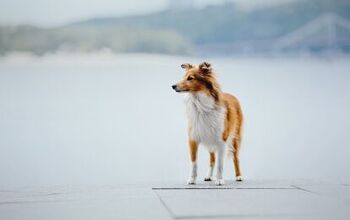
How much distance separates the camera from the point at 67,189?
381 centimetres

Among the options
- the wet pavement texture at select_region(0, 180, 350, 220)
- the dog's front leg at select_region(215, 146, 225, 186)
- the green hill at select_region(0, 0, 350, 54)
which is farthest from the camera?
the green hill at select_region(0, 0, 350, 54)

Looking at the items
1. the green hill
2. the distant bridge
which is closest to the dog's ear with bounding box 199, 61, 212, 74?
the green hill

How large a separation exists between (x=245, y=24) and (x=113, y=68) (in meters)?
1.07

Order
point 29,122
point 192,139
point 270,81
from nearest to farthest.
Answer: point 192,139 < point 29,122 < point 270,81

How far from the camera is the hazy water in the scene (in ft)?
15.2

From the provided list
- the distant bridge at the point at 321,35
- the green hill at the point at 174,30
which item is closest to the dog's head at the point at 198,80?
the green hill at the point at 174,30

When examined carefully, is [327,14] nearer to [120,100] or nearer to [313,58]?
[313,58]

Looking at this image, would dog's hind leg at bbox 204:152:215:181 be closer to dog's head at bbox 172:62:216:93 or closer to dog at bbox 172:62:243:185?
dog at bbox 172:62:243:185

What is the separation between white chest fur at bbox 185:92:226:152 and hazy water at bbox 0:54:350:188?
69 cm

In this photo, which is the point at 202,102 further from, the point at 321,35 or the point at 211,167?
the point at 321,35

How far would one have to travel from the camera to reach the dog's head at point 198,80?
357cm

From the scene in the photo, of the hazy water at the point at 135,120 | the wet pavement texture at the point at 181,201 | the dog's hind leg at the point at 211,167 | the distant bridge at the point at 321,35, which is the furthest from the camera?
the distant bridge at the point at 321,35

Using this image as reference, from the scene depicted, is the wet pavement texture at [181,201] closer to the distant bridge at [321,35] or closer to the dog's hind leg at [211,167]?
the dog's hind leg at [211,167]

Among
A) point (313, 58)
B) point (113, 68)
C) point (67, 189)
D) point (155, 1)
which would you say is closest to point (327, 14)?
point (313, 58)
